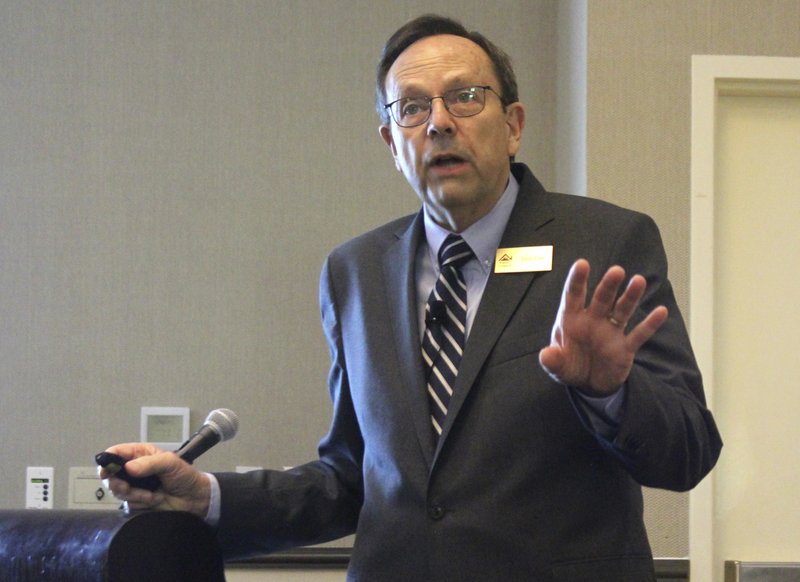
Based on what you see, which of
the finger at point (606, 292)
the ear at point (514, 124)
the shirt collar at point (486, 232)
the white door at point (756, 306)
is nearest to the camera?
the finger at point (606, 292)

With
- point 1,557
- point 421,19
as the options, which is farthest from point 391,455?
point 421,19

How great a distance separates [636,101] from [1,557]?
2284 mm

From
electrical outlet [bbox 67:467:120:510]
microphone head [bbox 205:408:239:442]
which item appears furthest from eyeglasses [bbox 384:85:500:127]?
electrical outlet [bbox 67:467:120:510]


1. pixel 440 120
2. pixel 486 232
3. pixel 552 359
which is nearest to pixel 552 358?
pixel 552 359

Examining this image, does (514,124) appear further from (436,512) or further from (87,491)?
(87,491)

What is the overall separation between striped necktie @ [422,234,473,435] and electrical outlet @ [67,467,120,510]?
1995mm

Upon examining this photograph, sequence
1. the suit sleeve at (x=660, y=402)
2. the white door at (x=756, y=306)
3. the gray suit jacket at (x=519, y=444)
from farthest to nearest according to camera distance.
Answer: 1. the white door at (x=756, y=306)
2. the gray suit jacket at (x=519, y=444)
3. the suit sleeve at (x=660, y=402)

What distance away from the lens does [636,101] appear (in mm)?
3041

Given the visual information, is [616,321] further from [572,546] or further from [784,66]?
[784,66]

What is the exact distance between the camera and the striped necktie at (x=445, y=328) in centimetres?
160

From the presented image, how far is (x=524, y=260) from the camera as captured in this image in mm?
1640

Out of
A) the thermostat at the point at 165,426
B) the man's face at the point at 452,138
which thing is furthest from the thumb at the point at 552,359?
the thermostat at the point at 165,426

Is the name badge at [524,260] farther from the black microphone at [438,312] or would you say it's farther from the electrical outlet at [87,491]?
the electrical outlet at [87,491]

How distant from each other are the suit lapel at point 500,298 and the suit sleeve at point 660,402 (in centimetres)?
14
